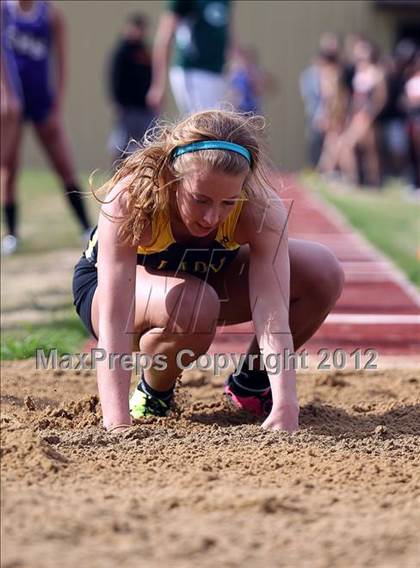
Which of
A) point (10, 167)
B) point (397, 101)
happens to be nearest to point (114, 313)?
point (10, 167)

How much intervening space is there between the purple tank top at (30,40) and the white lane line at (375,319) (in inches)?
123

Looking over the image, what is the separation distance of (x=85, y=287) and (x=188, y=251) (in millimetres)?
434

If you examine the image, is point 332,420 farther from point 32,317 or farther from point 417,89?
point 417,89

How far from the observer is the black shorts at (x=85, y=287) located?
3.62m

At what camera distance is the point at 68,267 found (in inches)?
277

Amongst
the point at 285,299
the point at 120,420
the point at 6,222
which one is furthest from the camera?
the point at 6,222

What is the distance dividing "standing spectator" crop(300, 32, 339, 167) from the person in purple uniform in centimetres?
881

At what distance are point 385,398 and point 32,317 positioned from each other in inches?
86.3

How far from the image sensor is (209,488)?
8.53ft

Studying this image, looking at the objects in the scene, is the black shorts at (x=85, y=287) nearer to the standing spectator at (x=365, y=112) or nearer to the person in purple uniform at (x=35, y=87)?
the person in purple uniform at (x=35, y=87)

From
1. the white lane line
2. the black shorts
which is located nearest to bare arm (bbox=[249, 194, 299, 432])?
the black shorts

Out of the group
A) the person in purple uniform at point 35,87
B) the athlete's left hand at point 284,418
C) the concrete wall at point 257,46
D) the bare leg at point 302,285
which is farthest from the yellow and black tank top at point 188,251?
the concrete wall at point 257,46

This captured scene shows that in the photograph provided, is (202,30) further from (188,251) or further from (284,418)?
(284,418)

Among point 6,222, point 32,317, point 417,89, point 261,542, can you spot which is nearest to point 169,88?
point 417,89
